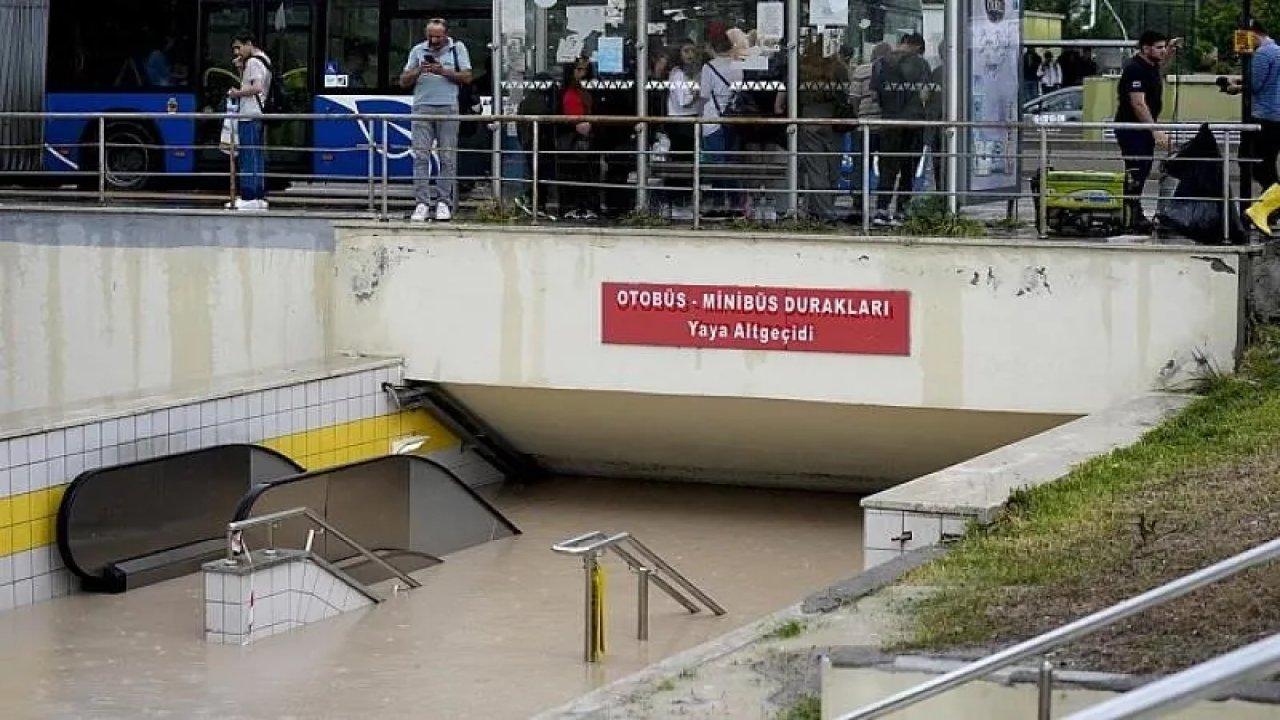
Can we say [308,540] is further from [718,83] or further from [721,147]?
[718,83]

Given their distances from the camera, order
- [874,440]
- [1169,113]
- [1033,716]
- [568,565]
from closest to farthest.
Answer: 1. [1033,716]
2. [568,565]
3. [874,440]
4. [1169,113]

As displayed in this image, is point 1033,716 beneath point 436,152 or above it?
beneath

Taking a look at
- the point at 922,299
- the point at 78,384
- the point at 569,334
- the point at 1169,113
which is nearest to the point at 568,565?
the point at 569,334

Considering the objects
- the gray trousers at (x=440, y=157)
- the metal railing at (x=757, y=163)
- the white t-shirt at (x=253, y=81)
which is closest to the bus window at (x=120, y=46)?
the white t-shirt at (x=253, y=81)

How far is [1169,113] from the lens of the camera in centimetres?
2239

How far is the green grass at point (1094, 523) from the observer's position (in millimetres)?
8883

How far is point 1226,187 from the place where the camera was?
14.6m

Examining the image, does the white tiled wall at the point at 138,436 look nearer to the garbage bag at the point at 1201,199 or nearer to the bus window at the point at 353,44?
the bus window at the point at 353,44

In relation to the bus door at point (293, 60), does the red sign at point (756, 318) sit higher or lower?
lower

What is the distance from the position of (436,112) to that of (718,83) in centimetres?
248

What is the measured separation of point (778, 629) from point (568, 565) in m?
6.34

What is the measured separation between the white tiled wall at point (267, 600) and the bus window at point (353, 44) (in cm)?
961

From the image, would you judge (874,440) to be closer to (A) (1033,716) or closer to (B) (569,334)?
(B) (569,334)

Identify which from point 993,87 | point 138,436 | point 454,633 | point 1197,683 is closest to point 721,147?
point 993,87
